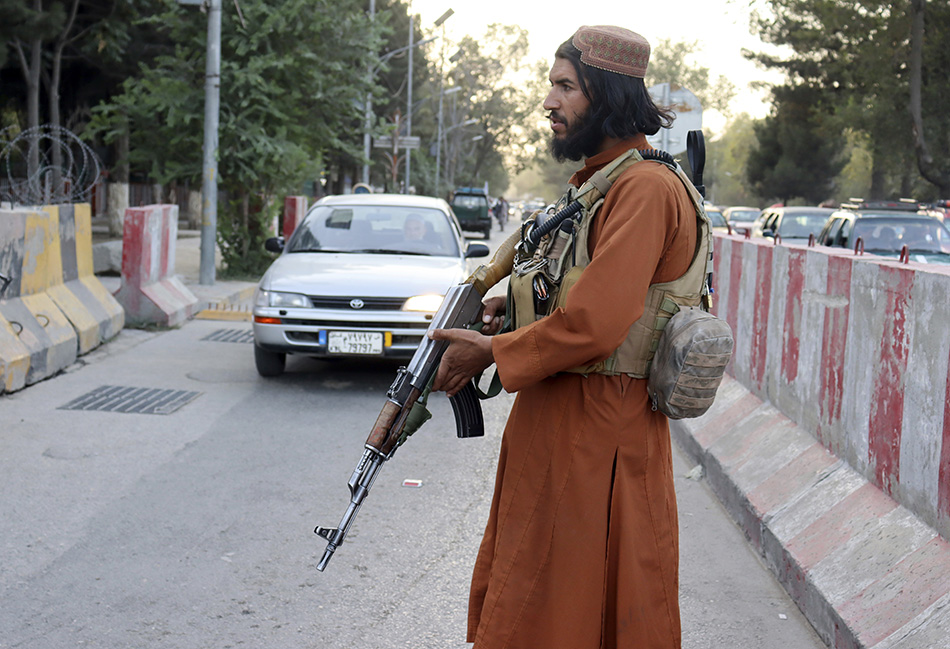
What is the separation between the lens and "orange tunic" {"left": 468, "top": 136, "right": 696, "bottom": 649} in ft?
8.21

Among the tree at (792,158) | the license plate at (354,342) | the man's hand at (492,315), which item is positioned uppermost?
the tree at (792,158)

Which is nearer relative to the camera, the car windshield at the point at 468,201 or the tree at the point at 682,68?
the car windshield at the point at 468,201

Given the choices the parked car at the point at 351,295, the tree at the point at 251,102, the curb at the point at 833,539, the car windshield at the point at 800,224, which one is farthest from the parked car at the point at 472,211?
the curb at the point at 833,539

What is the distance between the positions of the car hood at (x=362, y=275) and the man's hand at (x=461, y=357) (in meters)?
5.53

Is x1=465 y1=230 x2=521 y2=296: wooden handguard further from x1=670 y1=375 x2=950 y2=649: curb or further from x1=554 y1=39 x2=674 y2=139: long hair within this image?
x1=670 y1=375 x2=950 y2=649: curb

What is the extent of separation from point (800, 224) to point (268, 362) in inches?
541

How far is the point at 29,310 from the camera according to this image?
8.42 meters

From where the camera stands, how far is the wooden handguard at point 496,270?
9.53 feet

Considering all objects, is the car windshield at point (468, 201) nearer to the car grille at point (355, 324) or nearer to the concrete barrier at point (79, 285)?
the concrete barrier at point (79, 285)

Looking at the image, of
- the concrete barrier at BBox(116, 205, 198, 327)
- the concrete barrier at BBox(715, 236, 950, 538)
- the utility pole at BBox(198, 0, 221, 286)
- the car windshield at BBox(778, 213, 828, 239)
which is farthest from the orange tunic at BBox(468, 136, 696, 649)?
the car windshield at BBox(778, 213, 828, 239)

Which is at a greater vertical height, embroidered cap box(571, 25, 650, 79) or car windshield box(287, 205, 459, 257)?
embroidered cap box(571, 25, 650, 79)

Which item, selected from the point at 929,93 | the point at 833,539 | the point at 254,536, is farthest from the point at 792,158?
the point at 254,536

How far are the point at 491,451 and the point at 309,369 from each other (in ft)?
10.6

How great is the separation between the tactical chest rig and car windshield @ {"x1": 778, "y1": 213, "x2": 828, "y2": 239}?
1789 cm
